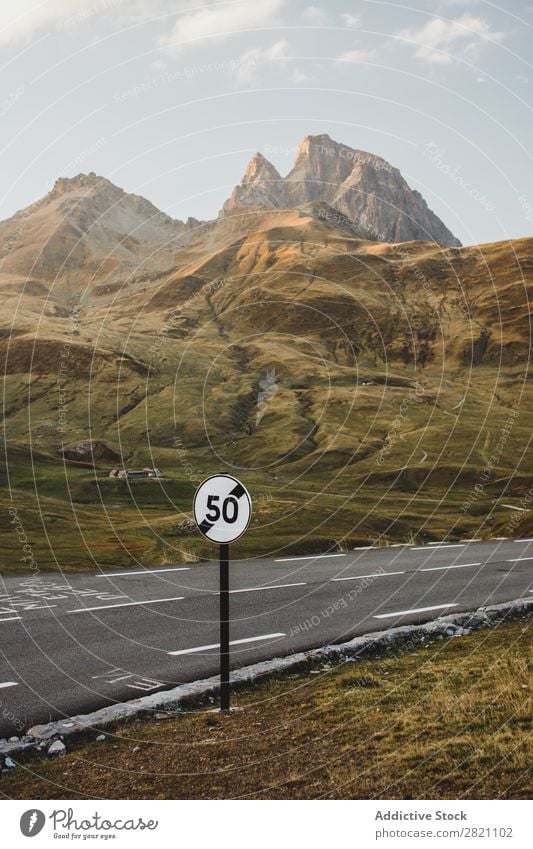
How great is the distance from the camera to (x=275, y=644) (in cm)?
1458

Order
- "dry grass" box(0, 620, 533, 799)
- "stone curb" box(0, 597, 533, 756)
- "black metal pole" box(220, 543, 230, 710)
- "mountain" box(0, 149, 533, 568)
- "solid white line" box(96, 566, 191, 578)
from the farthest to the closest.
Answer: "mountain" box(0, 149, 533, 568) → "solid white line" box(96, 566, 191, 578) → "black metal pole" box(220, 543, 230, 710) → "stone curb" box(0, 597, 533, 756) → "dry grass" box(0, 620, 533, 799)

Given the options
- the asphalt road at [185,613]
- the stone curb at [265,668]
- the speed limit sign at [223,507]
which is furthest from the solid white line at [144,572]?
the speed limit sign at [223,507]

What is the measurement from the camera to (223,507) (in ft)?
34.4

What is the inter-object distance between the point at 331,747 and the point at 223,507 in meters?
3.60

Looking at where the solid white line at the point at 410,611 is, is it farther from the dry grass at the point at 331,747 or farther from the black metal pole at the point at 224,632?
the black metal pole at the point at 224,632

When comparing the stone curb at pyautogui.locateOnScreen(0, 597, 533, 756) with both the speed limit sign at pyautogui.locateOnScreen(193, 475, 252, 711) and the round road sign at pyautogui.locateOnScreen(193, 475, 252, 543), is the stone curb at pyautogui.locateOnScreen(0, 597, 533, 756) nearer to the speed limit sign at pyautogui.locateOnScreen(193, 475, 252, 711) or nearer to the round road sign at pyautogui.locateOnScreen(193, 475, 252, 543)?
the speed limit sign at pyautogui.locateOnScreen(193, 475, 252, 711)

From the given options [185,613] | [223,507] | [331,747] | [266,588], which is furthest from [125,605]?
[331,747]

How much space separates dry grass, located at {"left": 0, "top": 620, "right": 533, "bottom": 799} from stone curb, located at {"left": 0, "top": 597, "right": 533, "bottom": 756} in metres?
0.33

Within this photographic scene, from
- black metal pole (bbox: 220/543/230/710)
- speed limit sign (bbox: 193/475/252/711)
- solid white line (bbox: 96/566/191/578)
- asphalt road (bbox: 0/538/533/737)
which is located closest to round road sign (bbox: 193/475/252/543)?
speed limit sign (bbox: 193/475/252/711)

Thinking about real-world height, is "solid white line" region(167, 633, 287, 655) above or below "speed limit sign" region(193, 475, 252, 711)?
below

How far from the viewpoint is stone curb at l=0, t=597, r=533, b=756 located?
984 cm

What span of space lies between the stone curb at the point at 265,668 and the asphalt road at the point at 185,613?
0.48 metres

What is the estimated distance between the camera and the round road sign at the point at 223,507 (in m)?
10.5
